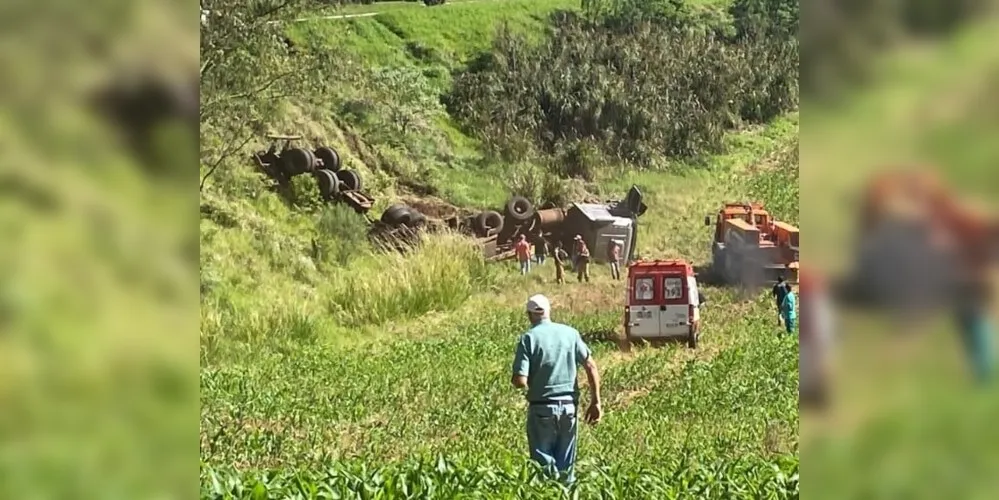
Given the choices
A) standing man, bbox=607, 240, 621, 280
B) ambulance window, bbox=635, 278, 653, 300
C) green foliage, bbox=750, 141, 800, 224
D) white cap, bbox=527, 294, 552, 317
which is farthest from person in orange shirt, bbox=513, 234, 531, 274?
green foliage, bbox=750, 141, 800, 224

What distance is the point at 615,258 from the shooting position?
13.1ft

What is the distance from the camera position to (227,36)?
165 inches

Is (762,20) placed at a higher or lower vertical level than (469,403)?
higher

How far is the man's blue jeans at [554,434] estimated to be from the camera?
3736 mm

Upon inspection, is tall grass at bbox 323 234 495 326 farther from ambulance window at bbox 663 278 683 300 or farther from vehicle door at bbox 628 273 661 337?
ambulance window at bbox 663 278 683 300

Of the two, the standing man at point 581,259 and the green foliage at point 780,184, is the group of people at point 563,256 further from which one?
the green foliage at point 780,184
